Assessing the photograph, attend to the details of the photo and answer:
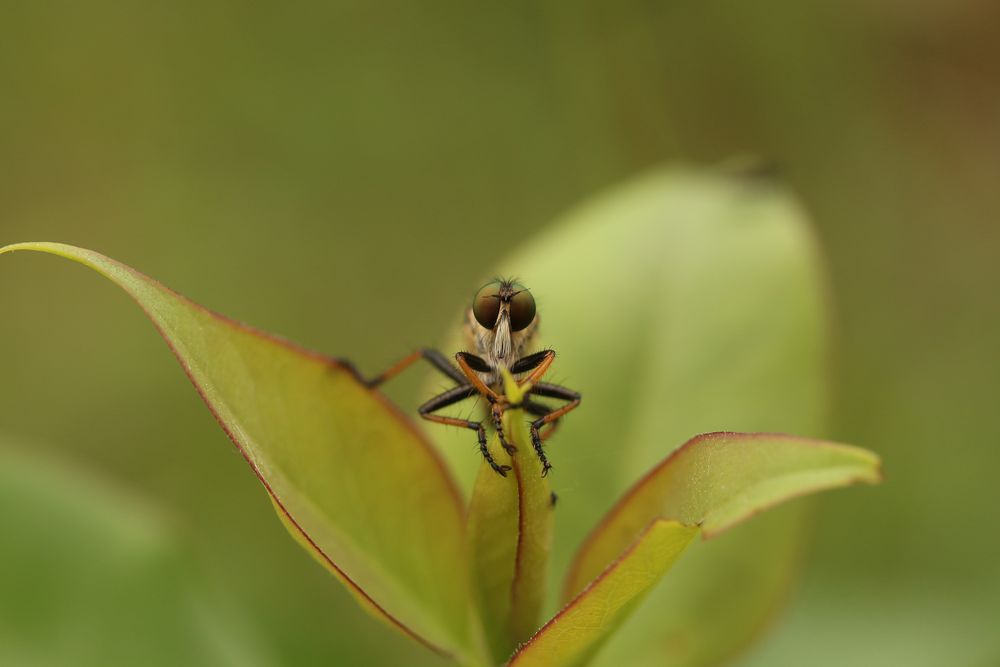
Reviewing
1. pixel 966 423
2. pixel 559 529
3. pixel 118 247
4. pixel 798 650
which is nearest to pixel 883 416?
pixel 966 423

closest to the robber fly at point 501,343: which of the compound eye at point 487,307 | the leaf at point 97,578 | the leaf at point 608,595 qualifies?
the compound eye at point 487,307

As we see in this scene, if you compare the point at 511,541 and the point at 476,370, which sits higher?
the point at 476,370

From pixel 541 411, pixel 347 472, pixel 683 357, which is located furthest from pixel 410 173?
pixel 347 472

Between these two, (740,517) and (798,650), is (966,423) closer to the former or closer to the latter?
(798,650)

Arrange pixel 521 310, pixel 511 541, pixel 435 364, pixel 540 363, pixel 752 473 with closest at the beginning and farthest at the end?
pixel 752 473 → pixel 511 541 → pixel 540 363 → pixel 521 310 → pixel 435 364

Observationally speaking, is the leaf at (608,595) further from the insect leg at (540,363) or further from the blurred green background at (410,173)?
the blurred green background at (410,173)

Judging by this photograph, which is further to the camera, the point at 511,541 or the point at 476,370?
the point at 476,370

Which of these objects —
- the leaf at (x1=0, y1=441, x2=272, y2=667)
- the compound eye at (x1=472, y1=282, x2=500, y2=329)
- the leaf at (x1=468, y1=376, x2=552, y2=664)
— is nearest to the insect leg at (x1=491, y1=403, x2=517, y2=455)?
the leaf at (x1=468, y1=376, x2=552, y2=664)

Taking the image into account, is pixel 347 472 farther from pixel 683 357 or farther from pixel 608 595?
pixel 683 357
